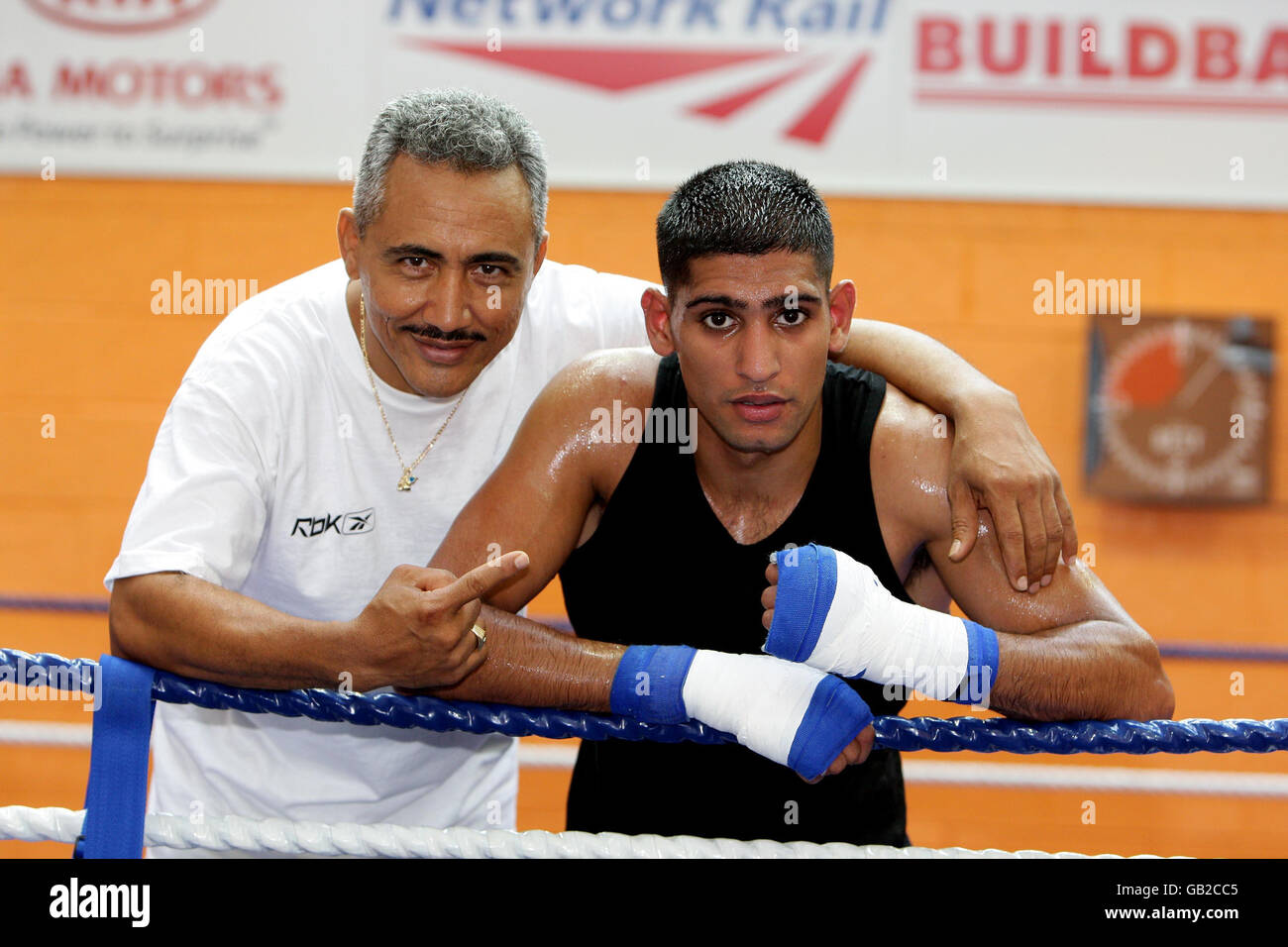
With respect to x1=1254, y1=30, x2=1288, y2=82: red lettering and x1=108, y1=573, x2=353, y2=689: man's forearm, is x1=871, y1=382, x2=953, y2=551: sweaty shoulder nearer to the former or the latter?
x1=108, y1=573, x2=353, y2=689: man's forearm

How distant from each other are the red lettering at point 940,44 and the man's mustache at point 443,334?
183 centimetres

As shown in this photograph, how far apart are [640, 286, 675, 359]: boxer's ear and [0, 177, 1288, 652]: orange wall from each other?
1559 mm

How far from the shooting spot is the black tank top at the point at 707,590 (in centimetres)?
140

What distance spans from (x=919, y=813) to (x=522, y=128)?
220 cm

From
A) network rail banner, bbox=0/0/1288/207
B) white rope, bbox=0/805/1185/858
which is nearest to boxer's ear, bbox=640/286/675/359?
white rope, bbox=0/805/1185/858

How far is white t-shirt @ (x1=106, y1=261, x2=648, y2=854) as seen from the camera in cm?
139

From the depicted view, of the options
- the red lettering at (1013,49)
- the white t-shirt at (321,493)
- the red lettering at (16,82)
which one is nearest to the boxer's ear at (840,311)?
the white t-shirt at (321,493)

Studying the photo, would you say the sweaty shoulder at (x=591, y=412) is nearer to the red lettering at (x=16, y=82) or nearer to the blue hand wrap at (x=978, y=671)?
the blue hand wrap at (x=978, y=671)

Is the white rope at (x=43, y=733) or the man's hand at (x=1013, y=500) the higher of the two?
the man's hand at (x=1013, y=500)

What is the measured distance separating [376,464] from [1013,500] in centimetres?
81

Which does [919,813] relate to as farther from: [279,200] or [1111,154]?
[279,200]

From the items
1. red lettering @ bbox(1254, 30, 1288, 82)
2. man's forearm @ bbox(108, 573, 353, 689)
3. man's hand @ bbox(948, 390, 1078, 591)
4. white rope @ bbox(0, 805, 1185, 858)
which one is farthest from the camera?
red lettering @ bbox(1254, 30, 1288, 82)

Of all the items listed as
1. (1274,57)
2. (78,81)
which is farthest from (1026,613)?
(78,81)
